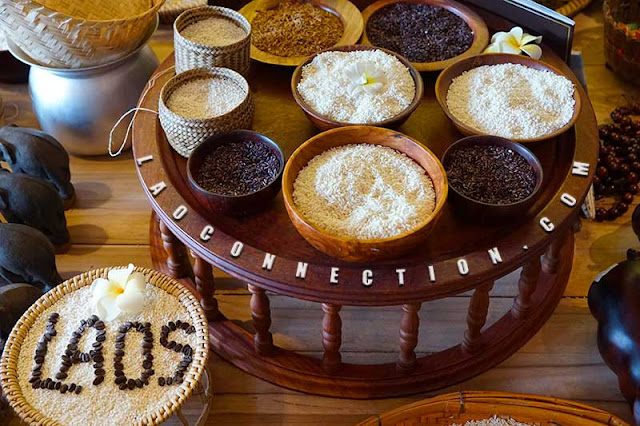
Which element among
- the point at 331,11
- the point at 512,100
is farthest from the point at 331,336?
the point at 331,11

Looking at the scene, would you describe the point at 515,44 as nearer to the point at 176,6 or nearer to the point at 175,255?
the point at 175,255

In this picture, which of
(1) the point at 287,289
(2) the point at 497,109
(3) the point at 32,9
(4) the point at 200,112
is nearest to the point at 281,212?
(1) the point at 287,289

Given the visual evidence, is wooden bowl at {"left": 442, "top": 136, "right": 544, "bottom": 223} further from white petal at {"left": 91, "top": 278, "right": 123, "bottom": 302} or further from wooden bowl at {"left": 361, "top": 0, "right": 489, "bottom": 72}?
white petal at {"left": 91, "top": 278, "right": 123, "bottom": 302}

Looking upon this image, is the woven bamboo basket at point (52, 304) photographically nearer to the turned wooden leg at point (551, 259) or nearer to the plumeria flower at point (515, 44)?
the turned wooden leg at point (551, 259)

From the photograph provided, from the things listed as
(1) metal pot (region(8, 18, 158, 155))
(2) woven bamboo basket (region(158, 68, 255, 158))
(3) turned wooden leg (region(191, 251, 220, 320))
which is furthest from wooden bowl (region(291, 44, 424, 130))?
(1) metal pot (region(8, 18, 158, 155))

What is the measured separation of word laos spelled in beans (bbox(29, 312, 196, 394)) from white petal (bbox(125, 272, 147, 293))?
67 mm

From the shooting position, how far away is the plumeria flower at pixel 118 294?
1287 mm

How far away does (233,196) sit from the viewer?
4.26ft

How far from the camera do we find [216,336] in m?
1.55

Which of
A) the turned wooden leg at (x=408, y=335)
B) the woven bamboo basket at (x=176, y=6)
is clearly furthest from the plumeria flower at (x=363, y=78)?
the woven bamboo basket at (x=176, y=6)

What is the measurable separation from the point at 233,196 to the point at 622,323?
2.68 ft

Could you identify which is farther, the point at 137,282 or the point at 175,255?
the point at 175,255

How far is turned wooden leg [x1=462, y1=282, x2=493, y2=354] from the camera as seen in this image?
135cm

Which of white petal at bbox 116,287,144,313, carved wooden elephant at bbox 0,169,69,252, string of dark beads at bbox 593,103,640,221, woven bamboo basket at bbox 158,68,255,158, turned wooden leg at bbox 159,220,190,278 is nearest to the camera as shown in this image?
white petal at bbox 116,287,144,313
